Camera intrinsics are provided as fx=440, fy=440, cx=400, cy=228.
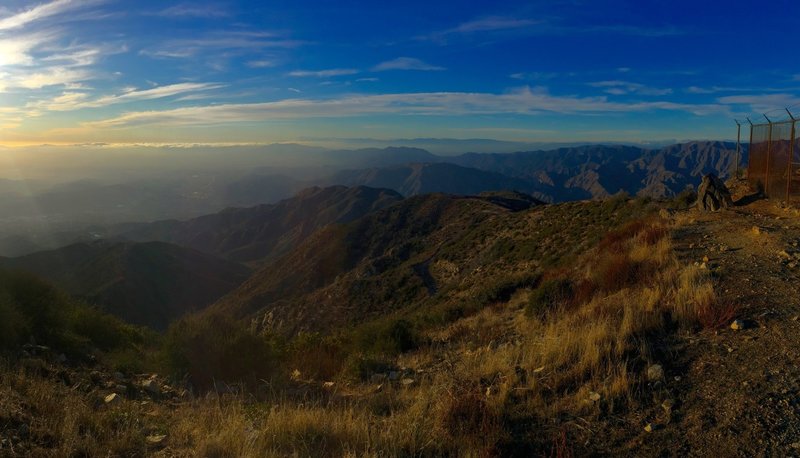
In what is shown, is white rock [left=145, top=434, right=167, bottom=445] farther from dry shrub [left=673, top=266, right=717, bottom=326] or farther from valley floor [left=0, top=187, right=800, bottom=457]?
dry shrub [left=673, top=266, right=717, bottom=326]

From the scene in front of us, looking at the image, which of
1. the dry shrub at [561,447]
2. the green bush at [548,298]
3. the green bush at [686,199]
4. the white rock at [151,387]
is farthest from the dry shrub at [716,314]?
the green bush at [686,199]

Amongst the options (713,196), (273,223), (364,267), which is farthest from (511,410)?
(273,223)

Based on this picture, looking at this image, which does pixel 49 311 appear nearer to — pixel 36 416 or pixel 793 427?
pixel 36 416

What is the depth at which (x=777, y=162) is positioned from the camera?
49.9 ft

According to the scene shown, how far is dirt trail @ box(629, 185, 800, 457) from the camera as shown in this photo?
12.5 ft

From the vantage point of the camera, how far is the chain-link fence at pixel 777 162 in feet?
45.2

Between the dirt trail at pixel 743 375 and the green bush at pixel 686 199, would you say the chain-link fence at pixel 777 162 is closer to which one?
the green bush at pixel 686 199

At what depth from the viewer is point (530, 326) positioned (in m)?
8.69

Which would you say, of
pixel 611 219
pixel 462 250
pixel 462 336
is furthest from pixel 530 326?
pixel 462 250

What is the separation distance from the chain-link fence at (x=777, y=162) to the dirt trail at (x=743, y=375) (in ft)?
23.9

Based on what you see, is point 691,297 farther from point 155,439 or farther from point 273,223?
point 273,223

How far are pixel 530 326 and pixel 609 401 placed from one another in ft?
13.5

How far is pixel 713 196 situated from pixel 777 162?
2114mm

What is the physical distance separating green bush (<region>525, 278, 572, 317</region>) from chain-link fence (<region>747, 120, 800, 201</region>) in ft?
27.3
